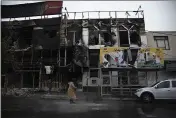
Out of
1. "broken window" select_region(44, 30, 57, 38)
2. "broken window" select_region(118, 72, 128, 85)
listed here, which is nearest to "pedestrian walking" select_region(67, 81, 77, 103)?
"broken window" select_region(118, 72, 128, 85)

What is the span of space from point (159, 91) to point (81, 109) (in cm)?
112

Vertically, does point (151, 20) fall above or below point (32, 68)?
above

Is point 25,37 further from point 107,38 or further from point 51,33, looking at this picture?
point 107,38

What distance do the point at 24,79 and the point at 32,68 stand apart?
7.6 inches

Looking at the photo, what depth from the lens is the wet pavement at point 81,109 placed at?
3.63 m

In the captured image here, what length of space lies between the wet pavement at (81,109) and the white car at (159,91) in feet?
0.35

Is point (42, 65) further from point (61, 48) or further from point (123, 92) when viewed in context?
point (123, 92)

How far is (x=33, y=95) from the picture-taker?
3.76m

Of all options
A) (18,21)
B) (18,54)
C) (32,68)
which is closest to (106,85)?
(32,68)

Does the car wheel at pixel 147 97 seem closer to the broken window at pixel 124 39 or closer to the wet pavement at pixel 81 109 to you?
the wet pavement at pixel 81 109

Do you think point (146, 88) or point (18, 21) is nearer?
point (146, 88)

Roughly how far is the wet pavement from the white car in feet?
0.35

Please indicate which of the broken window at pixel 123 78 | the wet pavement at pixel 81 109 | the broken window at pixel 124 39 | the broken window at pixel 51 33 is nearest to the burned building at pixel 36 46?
the broken window at pixel 51 33

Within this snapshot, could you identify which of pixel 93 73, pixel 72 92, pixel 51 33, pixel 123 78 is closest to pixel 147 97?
pixel 123 78
